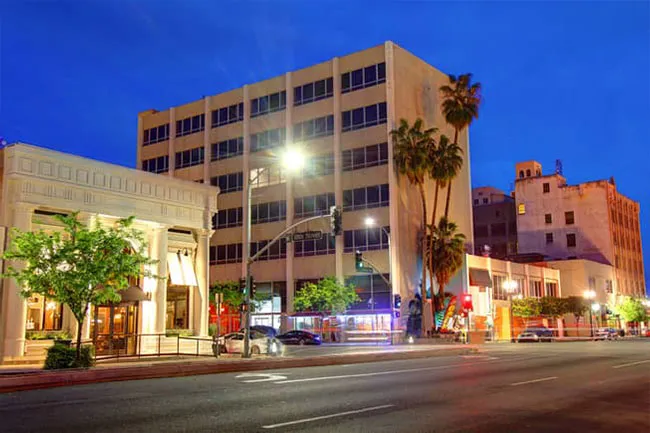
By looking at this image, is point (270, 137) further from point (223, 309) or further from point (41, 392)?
point (41, 392)

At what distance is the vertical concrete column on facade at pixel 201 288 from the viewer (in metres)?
36.1

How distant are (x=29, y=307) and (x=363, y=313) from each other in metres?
36.1

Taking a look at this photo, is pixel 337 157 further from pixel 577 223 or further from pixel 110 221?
pixel 577 223

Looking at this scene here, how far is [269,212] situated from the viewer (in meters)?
69.8

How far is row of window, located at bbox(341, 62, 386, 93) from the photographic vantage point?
62812 millimetres

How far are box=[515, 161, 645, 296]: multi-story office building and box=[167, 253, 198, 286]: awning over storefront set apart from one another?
7013 centimetres

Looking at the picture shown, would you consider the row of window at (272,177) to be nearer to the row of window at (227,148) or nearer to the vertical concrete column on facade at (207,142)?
the row of window at (227,148)

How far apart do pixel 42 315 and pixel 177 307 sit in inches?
320

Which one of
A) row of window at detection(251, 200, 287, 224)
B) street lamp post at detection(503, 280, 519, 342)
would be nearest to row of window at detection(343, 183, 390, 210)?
row of window at detection(251, 200, 287, 224)

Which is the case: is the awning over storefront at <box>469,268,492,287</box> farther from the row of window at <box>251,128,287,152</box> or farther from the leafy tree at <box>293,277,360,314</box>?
the row of window at <box>251,128,287,152</box>

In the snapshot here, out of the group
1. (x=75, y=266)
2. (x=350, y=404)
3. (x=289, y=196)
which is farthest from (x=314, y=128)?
(x=350, y=404)

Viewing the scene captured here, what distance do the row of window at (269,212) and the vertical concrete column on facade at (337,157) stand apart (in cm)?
664

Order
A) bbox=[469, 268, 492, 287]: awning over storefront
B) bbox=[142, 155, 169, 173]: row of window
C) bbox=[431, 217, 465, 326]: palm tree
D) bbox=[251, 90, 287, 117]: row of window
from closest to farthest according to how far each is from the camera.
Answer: bbox=[431, 217, 465, 326]: palm tree < bbox=[469, 268, 492, 287]: awning over storefront < bbox=[251, 90, 287, 117]: row of window < bbox=[142, 155, 169, 173]: row of window

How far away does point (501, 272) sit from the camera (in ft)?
229
